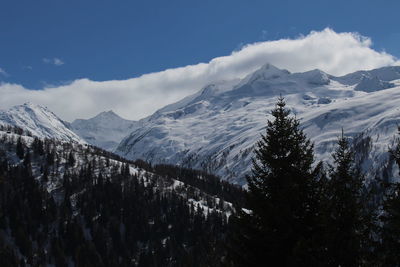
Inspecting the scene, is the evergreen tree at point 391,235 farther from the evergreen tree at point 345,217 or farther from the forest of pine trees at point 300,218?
the evergreen tree at point 345,217

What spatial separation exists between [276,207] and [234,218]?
313 centimetres

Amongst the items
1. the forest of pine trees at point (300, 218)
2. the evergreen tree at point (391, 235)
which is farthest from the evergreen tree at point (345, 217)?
the evergreen tree at point (391, 235)

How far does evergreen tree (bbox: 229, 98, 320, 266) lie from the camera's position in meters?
25.0

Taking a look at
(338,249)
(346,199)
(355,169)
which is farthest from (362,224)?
(355,169)

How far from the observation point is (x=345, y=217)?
27859 millimetres

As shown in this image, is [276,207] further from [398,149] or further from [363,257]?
[398,149]

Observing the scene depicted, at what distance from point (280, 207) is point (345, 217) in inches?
200

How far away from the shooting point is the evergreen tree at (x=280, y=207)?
25000 mm

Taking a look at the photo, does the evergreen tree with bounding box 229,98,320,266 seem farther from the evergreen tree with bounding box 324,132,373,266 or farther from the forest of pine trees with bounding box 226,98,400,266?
the evergreen tree with bounding box 324,132,373,266

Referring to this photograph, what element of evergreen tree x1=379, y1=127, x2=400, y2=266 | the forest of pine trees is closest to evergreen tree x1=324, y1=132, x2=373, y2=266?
the forest of pine trees

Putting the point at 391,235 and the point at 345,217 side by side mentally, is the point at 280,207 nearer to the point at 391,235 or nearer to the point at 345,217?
the point at 345,217

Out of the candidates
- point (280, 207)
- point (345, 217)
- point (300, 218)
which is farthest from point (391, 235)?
point (280, 207)

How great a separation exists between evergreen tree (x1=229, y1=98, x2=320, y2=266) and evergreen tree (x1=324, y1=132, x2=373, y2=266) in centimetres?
112

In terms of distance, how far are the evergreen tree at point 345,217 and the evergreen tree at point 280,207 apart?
112cm
